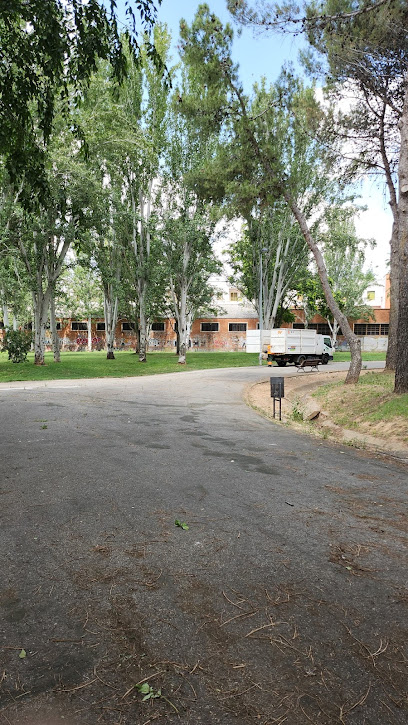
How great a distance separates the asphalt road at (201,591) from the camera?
2.16 m

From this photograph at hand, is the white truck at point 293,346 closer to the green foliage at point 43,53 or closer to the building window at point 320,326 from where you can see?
the building window at point 320,326

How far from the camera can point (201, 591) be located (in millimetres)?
3070

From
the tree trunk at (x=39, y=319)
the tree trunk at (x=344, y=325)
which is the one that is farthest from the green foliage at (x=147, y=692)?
the tree trunk at (x=39, y=319)

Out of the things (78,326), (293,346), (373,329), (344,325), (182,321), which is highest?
(78,326)

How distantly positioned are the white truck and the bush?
16.3 m

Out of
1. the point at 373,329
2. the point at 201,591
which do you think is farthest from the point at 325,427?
the point at 373,329

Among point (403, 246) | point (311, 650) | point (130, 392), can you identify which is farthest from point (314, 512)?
point (130, 392)

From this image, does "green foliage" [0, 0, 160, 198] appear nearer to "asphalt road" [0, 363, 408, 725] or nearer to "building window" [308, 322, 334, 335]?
"asphalt road" [0, 363, 408, 725]

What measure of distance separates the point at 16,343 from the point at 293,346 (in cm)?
1835

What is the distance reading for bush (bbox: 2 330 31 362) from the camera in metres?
26.7

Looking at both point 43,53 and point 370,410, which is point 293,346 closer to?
point 370,410

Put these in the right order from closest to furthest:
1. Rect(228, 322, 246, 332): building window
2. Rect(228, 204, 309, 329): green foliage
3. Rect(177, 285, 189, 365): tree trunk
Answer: Rect(177, 285, 189, 365): tree trunk
Rect(228, 204, 309, 329): green foliage
Rect(228, 322, 246, 332): building window

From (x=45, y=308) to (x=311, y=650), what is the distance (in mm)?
26614

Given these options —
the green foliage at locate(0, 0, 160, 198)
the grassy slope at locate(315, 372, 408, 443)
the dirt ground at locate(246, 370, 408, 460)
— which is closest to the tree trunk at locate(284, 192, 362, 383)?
the dirt ground at locate(246, 370, 408, 460)
